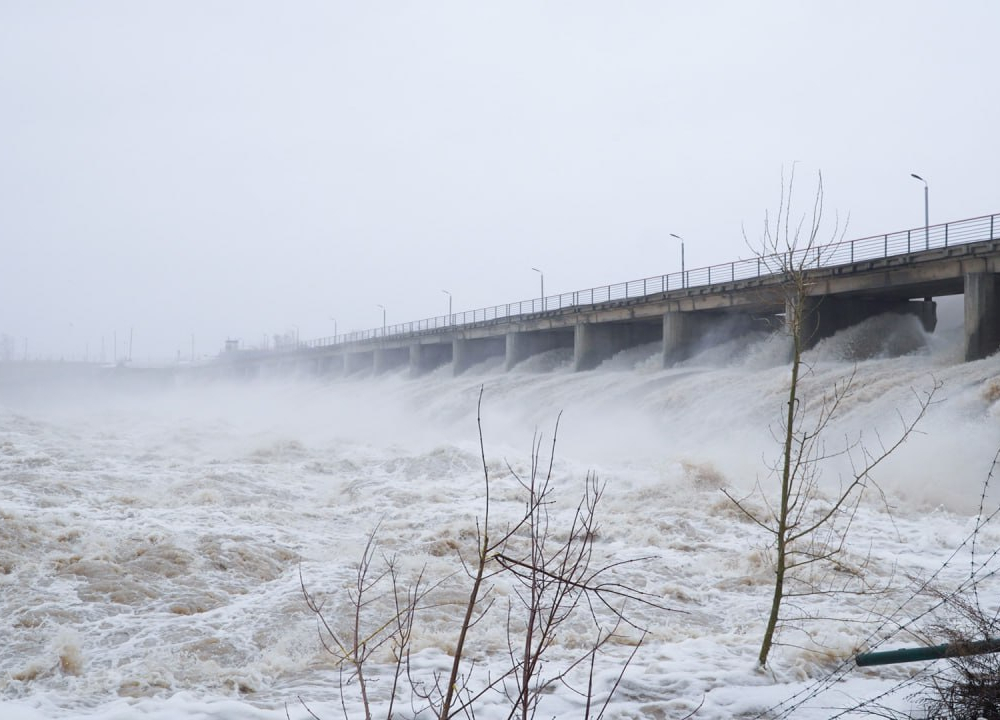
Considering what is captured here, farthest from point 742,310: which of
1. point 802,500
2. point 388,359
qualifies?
point 388,359

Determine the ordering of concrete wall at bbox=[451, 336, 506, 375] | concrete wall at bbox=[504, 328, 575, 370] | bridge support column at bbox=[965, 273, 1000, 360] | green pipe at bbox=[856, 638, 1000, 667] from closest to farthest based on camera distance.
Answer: green pipe at bbox=[856, 638, 1000, 667] → bridge support column at bbox=[965, 273, 1000, 360] → concrete wall at bbox=[504, 328, 575, 370] → concrete wall at bbox=[451, 336, 506, 375]

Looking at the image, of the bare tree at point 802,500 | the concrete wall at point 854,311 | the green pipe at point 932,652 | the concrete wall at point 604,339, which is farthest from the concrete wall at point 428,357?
the green pipe at point 932,652

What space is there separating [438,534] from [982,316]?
1502 centimetres

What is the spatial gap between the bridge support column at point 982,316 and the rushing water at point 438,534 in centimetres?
66

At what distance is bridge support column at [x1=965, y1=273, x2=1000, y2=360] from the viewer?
18.8 meters

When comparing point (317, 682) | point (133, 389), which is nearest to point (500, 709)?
point (317, 682)

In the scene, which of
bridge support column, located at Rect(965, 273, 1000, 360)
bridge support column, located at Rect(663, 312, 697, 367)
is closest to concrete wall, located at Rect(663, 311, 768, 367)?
bridge support column, located at Rect(663, 312, 697, 367)

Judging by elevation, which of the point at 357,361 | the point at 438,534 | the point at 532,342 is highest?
the point at 532,342

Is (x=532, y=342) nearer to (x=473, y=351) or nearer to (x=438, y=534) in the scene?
(x=473, y=351)

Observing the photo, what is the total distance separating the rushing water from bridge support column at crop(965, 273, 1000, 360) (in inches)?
26.0

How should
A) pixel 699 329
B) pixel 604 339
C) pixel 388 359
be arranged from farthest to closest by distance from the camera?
pixel 388 359 → pixel 604 339 → pixel 699 329

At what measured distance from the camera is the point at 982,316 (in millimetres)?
18781

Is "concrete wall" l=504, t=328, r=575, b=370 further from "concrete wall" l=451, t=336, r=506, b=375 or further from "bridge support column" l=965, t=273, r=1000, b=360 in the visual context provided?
"bridge support column" l=965, t=273, r=1000, b=360

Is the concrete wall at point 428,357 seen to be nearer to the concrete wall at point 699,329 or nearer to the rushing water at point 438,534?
the rushing water at point 438,534
